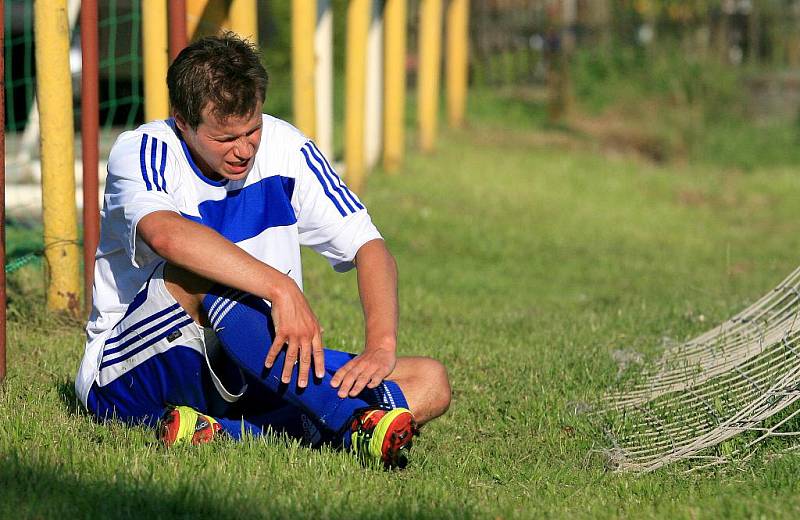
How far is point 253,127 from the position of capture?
3488 millimetres

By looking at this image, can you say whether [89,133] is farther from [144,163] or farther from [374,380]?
[374,380]

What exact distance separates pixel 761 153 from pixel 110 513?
12.2 m

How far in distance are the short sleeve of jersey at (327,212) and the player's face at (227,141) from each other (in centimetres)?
25

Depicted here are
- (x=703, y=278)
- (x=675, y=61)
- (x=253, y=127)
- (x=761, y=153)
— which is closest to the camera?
(x=253, y=127)

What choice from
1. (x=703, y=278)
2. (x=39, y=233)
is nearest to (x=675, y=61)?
(x=703, y=278)

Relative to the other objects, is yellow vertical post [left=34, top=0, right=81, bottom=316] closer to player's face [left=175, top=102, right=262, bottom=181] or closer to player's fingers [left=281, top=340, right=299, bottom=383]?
player's face [left=175, top=102, right=262, bottom=181]

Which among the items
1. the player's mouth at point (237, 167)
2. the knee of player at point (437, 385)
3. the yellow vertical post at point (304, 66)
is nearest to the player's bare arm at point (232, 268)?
the player's mouth at point (237, 167)

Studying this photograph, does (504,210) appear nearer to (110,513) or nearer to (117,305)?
(117,305)

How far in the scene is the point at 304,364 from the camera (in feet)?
11.1

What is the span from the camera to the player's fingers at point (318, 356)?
340 cm

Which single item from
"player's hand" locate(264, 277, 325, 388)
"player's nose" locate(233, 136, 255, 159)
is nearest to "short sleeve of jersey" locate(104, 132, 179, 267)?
"player's nose" locate(233, 136, 255, 159)

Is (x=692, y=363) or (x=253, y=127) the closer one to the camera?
(x=253, y=127)

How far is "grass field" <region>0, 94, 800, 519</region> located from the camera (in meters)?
3.23

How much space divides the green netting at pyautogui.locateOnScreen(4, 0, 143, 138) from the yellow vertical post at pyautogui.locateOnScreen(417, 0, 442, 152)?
2.95m
